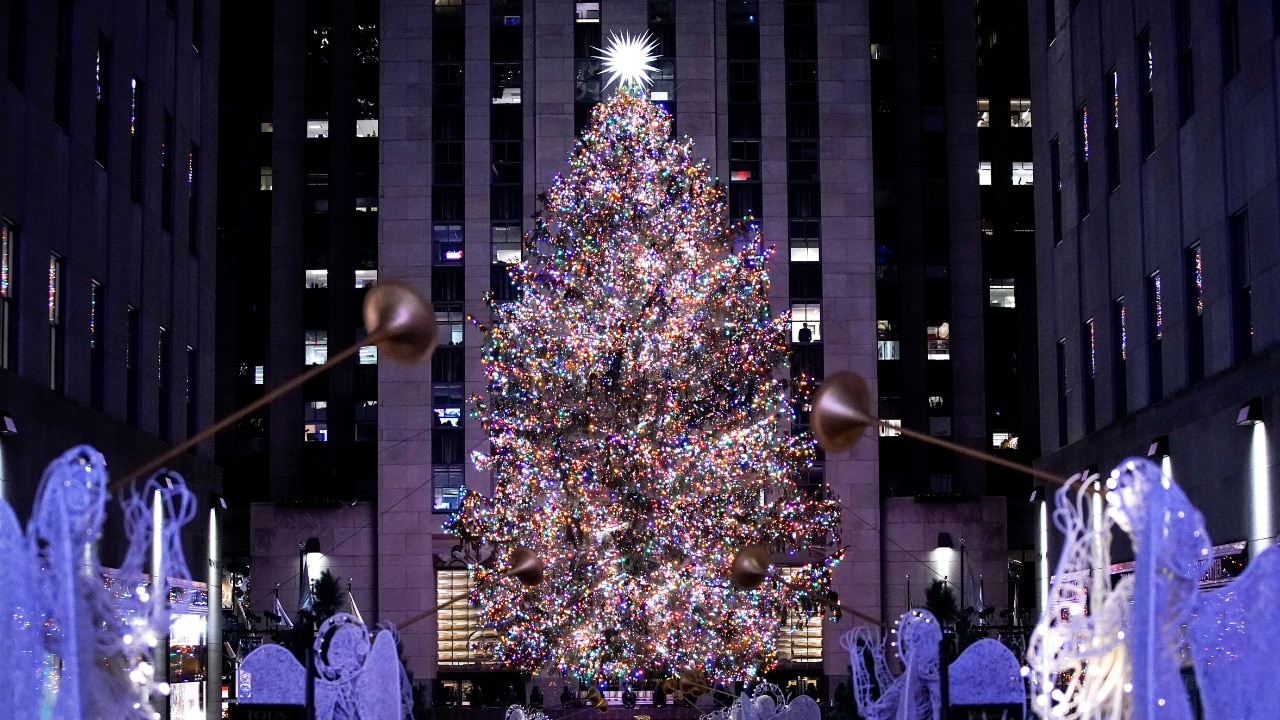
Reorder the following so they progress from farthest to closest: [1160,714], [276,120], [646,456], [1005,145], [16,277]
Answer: [1005,145] → [276,120] → [646,456] → [16,277] → [1160,714]

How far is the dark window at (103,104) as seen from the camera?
32.9 meters

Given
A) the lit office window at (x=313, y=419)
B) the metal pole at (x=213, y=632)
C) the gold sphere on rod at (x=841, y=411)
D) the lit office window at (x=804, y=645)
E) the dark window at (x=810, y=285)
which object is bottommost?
the lit office window at (x=804, y=645)

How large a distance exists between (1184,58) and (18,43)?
20283 mm

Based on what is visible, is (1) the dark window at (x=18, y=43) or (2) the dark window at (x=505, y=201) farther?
(2) the dark window at (x=505, y=201)

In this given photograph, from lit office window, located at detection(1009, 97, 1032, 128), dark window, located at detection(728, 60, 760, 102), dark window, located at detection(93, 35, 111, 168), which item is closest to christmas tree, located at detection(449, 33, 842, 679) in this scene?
dark window, located at detection(93, 35, 111, 168)

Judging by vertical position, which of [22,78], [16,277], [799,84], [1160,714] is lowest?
[1160,714]

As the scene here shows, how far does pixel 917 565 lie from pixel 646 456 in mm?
28388

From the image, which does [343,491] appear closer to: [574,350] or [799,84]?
[799,84]

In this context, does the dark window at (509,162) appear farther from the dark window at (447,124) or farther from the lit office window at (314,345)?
the lit office window at (314,345)

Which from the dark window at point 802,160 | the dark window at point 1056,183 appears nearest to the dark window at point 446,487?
the dark window at point 802,160

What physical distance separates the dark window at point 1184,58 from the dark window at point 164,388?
2120 centimetres

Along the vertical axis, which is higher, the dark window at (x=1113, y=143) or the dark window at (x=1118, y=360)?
the dark window at (x=1113, y=143)

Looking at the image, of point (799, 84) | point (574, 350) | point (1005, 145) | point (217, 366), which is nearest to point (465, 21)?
point (799, 84)

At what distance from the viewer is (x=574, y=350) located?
3941cm
